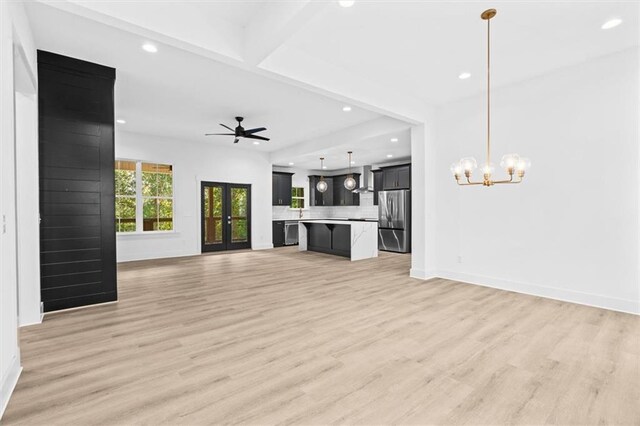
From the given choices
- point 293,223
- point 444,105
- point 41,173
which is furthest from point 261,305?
point 293,223

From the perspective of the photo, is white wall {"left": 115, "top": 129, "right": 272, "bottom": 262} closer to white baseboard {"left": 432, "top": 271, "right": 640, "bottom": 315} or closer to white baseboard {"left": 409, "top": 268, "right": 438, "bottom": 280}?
white baseboard {"left": 409, "top": 268, "right": 438, "bottom": 280}

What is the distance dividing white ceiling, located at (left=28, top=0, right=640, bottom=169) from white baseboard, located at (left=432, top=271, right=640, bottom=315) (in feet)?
8.99

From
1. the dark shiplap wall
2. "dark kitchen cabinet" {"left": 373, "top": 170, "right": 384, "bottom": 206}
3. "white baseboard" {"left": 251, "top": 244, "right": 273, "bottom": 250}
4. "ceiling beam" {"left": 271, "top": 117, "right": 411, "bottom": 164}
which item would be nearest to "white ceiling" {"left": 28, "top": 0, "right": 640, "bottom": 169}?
the dark shiplap wall

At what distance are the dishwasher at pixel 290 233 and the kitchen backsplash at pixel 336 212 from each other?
27.7 inches

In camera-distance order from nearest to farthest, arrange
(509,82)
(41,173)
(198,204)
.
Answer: (41,173)
(509,82)
(198,204)

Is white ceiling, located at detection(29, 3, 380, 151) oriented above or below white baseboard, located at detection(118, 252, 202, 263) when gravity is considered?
above

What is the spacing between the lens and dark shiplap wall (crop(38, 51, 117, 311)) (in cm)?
342

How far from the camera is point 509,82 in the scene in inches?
171

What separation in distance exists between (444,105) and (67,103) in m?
5.39

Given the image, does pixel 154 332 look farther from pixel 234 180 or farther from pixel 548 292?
pixel 234 180

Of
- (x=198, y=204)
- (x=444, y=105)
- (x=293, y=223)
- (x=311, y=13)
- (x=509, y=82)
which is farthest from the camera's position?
(x=293, y=223)

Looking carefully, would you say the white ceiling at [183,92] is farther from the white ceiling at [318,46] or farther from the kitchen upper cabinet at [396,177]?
the kitchen upper cabinet at [396,177]

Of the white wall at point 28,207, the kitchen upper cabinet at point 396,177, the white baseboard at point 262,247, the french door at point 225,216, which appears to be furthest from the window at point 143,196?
the kitchen upper cabinet at point 396,177

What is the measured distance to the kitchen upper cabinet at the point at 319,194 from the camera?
1164 cm
